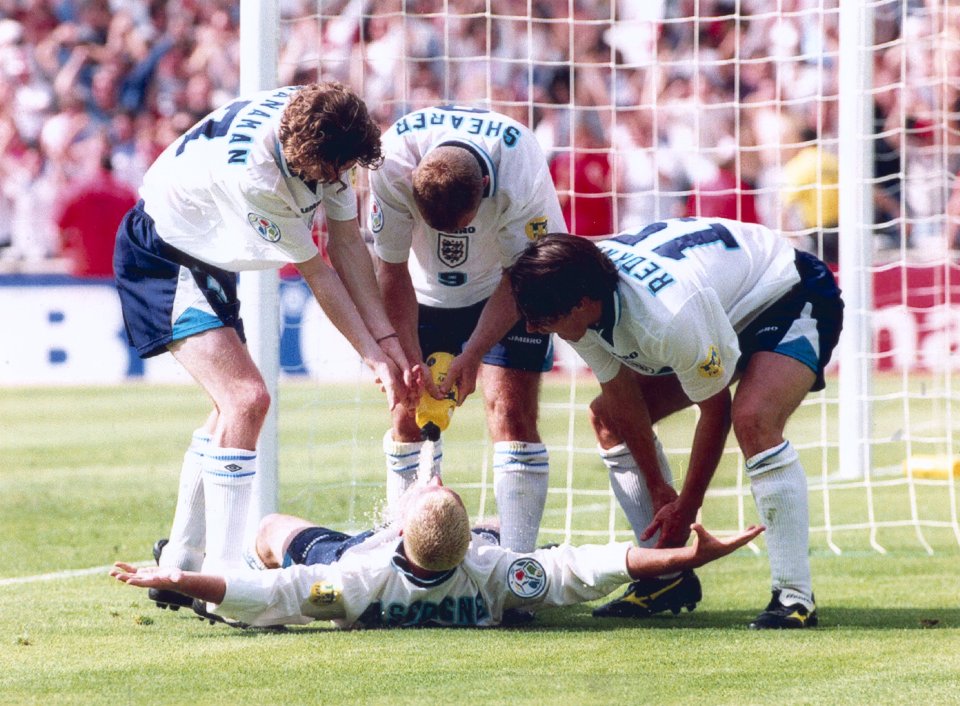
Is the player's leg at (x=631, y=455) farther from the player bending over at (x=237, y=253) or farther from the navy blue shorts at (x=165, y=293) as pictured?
the navy blue shorts at (x=165, y=293)

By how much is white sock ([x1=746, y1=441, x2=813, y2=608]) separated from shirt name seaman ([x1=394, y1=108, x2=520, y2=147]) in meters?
1.52

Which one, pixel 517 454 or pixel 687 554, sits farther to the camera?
pixel 517 454

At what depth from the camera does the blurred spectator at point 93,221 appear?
1537 cm

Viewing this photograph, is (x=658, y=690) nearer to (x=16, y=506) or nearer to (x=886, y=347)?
(x=16, y=506)

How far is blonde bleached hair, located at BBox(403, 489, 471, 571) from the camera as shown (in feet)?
15.2

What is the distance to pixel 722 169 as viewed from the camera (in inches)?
426

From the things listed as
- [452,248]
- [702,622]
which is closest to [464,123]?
[452,248]

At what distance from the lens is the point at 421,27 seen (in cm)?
1184

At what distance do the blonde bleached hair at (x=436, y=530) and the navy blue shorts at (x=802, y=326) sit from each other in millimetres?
1273

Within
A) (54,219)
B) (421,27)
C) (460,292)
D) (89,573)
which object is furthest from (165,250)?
(54,219)

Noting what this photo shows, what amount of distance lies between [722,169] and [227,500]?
6.56 m

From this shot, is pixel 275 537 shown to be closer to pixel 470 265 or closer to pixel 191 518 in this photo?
pixel 191 518

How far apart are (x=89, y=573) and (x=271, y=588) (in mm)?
1895

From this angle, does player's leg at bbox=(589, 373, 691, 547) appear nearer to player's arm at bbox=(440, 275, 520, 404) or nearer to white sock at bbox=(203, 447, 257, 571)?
player's arm at bbox=(440, 275, 520, 404)
